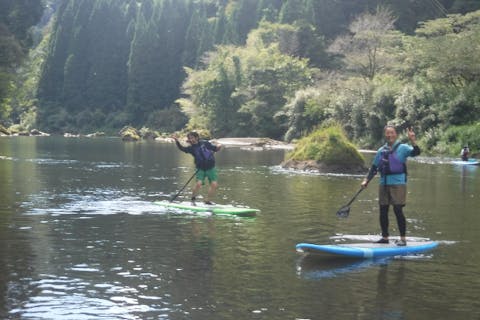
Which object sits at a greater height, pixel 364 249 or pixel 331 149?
pixel 331 149

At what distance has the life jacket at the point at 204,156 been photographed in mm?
18953

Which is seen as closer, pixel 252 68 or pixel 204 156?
pixel 204 156

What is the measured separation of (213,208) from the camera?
1794 cm

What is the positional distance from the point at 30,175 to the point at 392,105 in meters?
35.2

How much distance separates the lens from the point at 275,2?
380ft

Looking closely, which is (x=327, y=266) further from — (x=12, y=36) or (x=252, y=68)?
(x=252, y=68)

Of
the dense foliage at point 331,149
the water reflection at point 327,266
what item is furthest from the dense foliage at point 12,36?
the water reflection at point 327,266

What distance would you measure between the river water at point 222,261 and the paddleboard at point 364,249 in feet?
0.66

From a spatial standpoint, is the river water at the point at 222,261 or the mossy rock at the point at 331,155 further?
the mossy rock at the point at 331,155

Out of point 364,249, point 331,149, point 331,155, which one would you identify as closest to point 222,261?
point 364,249

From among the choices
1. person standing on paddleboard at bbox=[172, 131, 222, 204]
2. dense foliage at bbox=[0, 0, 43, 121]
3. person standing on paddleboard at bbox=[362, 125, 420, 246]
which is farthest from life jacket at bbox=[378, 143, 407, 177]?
dense foliage at bbox=[0, 0, 43, 121]

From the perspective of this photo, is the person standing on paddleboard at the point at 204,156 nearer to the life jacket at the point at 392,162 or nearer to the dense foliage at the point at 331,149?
the life jacket at the point at 392,162

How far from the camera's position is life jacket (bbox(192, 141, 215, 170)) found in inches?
746

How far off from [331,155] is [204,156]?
49.6 feet
